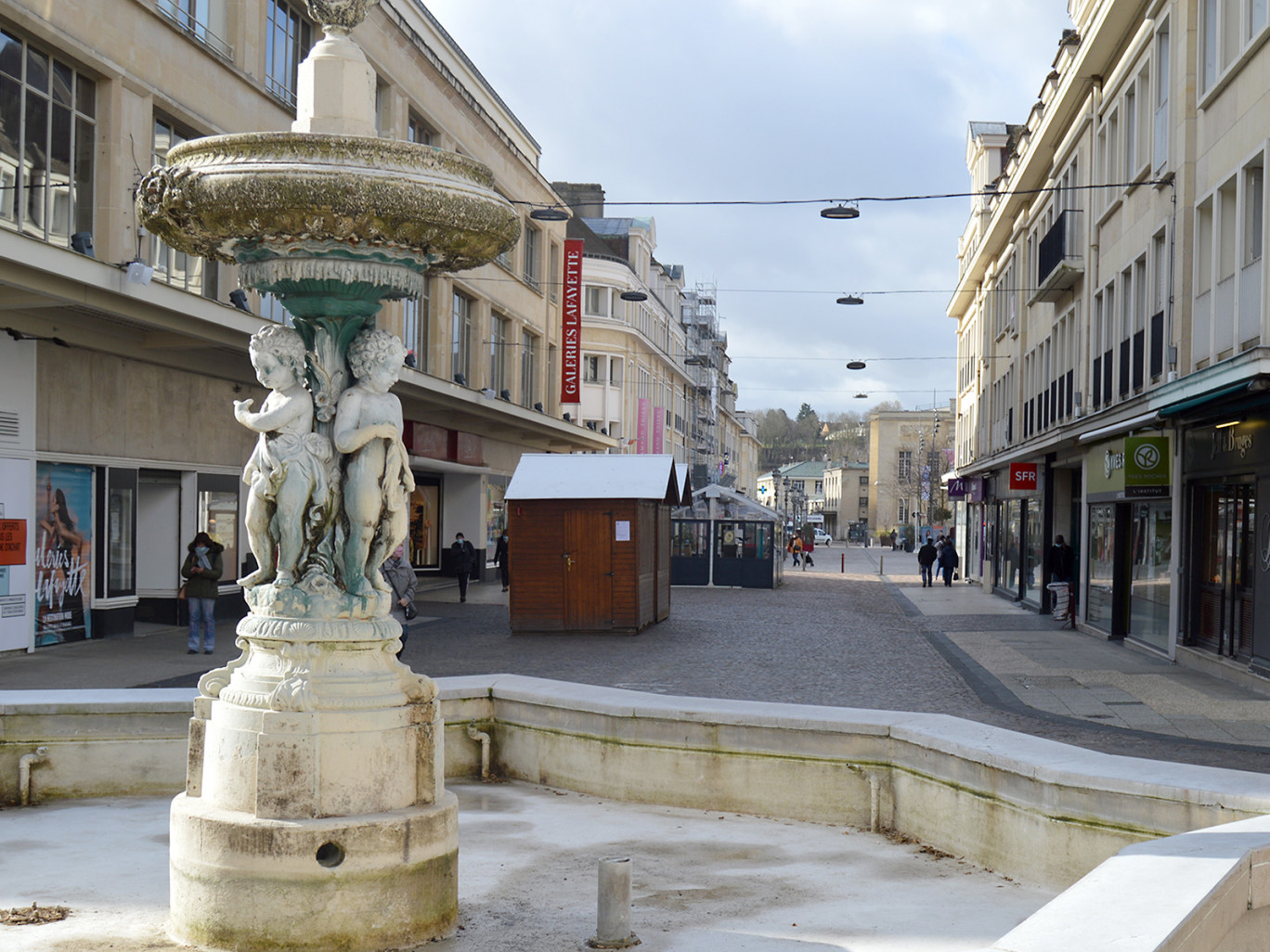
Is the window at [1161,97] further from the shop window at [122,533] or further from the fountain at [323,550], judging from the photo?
the fountain at [323,550]

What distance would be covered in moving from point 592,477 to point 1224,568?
9510 millimetres

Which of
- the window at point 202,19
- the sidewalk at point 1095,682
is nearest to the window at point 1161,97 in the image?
the sidewalk at point 1095,682

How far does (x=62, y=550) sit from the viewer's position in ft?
59.3

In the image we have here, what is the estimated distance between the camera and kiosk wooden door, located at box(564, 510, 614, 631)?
21.2 metres

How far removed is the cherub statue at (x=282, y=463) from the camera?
5547mm

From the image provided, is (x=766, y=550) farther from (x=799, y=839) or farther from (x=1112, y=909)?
(x=1112, y=909)

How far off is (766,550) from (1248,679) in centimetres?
2152

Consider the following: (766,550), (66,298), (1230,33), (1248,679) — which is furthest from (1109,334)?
(66,298)

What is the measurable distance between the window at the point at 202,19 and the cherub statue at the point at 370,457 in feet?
48.8

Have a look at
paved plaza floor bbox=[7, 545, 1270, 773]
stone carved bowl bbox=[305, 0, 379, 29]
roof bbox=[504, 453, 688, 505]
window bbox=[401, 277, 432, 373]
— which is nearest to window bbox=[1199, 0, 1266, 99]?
paved plaza floor bbox=[7, 545, 1270, 773]

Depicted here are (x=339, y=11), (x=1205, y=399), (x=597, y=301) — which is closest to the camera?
(x=339, y=11)

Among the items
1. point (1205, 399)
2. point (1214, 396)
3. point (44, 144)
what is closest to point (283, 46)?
point (44, 144)

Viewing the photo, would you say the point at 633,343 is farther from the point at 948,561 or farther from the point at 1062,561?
the point at 1062,561

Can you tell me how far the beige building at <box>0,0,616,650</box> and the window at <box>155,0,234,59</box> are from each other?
0.05m
